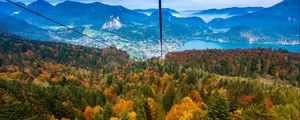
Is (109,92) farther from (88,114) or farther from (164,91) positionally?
(88,114)

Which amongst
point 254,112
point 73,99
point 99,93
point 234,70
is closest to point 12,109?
point 73,99

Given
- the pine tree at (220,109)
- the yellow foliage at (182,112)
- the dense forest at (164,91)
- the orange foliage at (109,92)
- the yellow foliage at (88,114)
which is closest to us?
the pine tree at (220,109)

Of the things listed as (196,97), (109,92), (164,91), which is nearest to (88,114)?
(196,97)

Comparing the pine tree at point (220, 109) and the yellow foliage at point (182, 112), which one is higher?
the pine tree at point (220, 109)

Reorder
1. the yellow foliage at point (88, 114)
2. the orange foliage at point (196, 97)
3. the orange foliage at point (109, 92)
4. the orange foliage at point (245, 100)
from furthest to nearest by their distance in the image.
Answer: the orange foliage at point (109, 92)
the orange foliage at point (196, 97)
the orange foliage at point (245, 100)
the yellow foliage at point (88, 114)

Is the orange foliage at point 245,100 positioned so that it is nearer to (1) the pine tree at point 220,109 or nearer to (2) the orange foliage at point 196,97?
(2) the orange foliage at point 196,97

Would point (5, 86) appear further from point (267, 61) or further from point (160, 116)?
point (267, 61)

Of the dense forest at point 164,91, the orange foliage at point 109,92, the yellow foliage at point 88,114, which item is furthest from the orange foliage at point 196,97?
the orange foliage at point 109,92

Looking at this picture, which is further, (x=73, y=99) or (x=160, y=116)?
(x=73, y=99)
